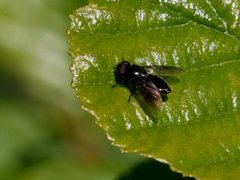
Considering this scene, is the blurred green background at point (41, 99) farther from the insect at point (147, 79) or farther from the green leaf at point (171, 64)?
the green leaf at point (171, 64)

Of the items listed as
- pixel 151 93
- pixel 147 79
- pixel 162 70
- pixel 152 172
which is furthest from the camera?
pixel 152 172

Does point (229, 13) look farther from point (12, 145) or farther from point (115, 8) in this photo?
point (12, 145)

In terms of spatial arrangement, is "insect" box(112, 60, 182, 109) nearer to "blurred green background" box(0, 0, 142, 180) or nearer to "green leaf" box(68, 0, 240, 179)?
"green leaf" box(68, 0, 240, 179)

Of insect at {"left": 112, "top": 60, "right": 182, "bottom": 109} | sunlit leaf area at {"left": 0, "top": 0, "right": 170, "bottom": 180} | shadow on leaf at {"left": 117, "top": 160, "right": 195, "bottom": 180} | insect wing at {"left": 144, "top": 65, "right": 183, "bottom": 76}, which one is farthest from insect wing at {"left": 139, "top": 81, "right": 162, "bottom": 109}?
sunlit leaf area at {"left": 0, "top": 0, "right": 170, "bottom": 180}

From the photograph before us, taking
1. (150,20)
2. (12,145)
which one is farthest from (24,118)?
(150,20)

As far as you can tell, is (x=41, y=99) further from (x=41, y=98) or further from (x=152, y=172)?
(x=152, y=172)

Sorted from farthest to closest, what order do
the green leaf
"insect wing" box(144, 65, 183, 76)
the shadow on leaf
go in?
the shadow on leaf → "insect wing" box(144, 65, 183, 76) → the green leaf

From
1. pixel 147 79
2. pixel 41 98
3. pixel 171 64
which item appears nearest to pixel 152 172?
pixel 147 79
